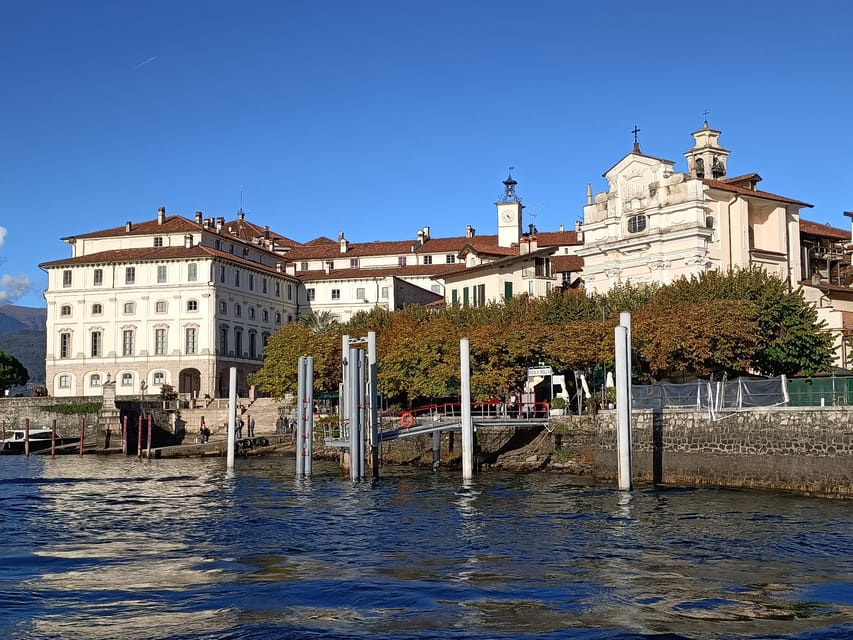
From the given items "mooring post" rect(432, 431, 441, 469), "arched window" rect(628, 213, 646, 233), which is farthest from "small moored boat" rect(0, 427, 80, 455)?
"arched window" rect(628, 213, 646, 233)

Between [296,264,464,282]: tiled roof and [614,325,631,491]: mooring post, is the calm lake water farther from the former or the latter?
[296,264,464,282]: tiled roof

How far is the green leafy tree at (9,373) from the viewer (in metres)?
107

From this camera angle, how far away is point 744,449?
1422 inches

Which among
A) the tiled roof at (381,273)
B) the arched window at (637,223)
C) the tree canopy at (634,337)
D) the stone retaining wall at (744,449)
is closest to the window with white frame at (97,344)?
the tiled roof at (381,273)

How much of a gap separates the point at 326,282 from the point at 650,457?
7475cm

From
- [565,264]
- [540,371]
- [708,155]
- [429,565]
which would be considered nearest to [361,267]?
[565,264]

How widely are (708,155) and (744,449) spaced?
50.4 m

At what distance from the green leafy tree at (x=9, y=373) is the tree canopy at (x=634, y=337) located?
56669 mm

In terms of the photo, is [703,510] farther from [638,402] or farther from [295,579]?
[295,579]

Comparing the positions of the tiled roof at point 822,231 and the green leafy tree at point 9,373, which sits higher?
the tiled roof at point 822,231

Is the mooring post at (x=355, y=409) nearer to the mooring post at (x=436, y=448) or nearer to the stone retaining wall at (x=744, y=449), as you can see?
the stone retaining wall at (x=744, y=449)

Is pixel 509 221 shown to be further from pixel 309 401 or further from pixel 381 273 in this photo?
pixel 309 401

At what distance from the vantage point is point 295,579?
21.0 m

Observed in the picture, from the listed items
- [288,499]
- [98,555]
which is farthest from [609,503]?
[98,555]
